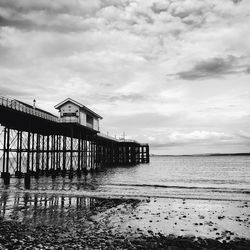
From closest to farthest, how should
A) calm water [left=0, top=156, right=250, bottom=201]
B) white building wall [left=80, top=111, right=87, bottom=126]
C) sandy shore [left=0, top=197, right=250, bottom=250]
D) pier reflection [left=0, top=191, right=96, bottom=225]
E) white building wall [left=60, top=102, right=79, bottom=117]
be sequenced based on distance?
sandy shore [left=0, top=197, right=250, bottom=250] < pier reflection [left=0, top=191, right=96, bottom=225] < calm water [left=0, top=156, right=250, bottom=201] < white building wall [left=60, top=102, right=79, bottom=117] < white building wall [left=80, top=111, right=87, bottom=126]

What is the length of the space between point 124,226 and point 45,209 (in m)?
4.90

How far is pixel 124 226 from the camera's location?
1043cm

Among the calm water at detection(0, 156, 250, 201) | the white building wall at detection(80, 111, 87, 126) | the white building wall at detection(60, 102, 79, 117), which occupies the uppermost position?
the white building wall at detection(60, 102, 79, 117)

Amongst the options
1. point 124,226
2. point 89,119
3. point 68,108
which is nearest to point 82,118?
point 68,108

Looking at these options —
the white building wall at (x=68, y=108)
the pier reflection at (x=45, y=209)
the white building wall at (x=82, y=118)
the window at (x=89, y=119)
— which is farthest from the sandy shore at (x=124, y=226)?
the window at (x=89, y=119)

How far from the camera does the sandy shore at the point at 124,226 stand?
815 centimetres

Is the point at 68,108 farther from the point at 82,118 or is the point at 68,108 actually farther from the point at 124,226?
the point at 124,226

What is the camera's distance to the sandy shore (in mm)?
8148

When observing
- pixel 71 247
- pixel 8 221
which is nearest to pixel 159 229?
pixel 71 247

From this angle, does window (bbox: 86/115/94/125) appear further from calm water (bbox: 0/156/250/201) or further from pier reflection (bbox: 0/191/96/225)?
pier reflection (bbox: 0/191/96/225)

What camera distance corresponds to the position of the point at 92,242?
822 cm

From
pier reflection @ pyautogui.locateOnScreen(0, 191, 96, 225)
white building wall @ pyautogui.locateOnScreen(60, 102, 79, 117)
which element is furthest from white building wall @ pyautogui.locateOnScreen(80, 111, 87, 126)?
pier reflection @ pyautogui.locateOnScreen(0, 191, 96, 225)

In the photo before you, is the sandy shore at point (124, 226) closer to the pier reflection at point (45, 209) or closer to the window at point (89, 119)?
the pier reflection at point (45, 209)

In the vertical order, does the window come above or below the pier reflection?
above
